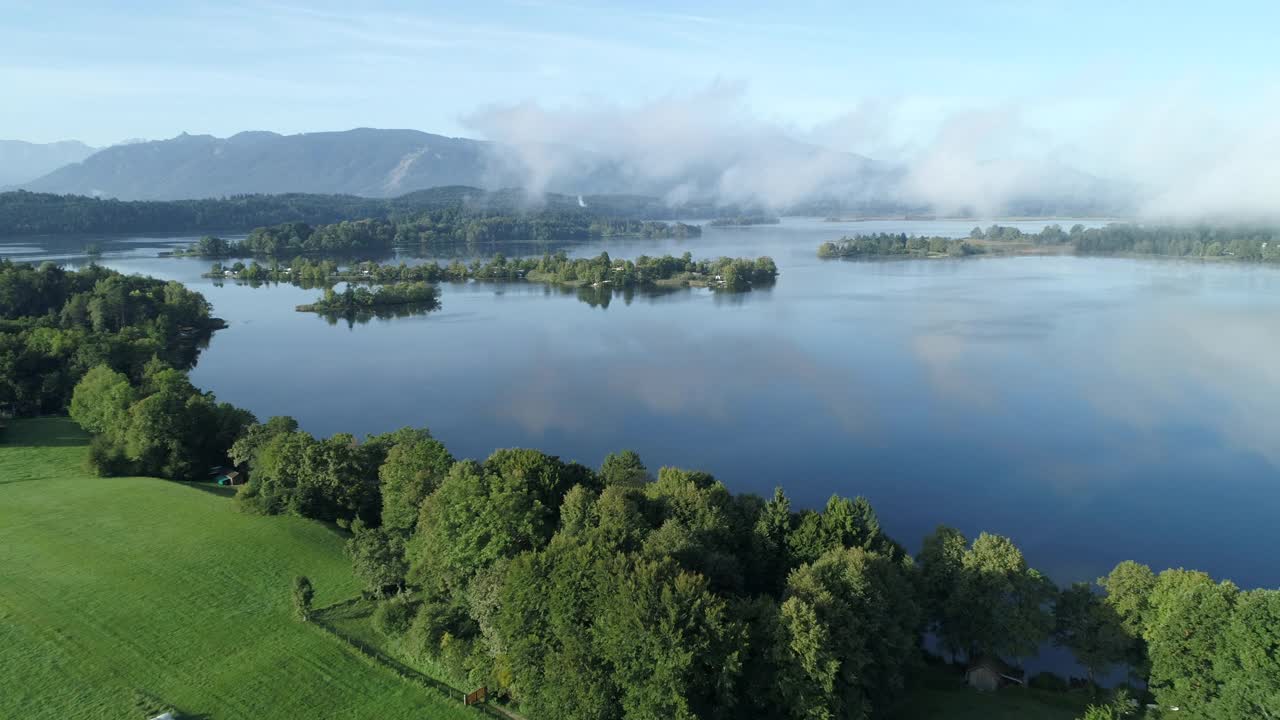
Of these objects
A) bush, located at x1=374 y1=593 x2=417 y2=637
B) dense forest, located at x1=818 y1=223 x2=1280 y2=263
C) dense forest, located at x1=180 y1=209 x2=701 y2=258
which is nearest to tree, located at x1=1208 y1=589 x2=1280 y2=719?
bush, located at x1=374 y1=593 x2=417 y2=637

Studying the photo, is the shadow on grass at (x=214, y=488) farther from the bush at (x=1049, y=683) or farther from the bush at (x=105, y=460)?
the bush at (x=1049, y=683)

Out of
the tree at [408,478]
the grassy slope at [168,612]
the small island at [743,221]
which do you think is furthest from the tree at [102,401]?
the small island at [743,221]

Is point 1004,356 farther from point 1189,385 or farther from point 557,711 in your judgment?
point 557,711

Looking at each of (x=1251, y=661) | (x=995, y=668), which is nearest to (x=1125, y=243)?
(x=995, y=668)

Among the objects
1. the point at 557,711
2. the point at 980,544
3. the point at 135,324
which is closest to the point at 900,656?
the point at 980,544

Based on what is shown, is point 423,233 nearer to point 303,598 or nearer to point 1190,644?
point 303,598
